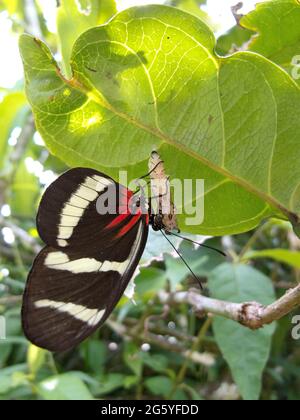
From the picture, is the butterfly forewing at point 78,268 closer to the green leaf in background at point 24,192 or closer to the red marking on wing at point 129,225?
the red marking on wing at point 129,225

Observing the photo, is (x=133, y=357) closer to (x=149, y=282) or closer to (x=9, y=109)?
(x=149, y=282)

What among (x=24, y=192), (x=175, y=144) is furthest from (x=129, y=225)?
(x=24, y=192)

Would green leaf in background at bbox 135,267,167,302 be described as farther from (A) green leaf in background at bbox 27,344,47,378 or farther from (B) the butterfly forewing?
(B) the butterfly forewing

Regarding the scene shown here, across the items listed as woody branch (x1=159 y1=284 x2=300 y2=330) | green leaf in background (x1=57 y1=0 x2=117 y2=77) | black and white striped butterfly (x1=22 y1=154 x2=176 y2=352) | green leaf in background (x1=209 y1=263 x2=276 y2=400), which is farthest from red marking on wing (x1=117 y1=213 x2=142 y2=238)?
green leaf in background (x1=209 y1=263 x2=276 y2=400)

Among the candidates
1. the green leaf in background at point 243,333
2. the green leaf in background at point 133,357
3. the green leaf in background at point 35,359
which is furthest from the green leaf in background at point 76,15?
the green leaf in background at point 133,357
